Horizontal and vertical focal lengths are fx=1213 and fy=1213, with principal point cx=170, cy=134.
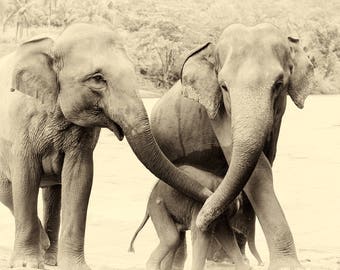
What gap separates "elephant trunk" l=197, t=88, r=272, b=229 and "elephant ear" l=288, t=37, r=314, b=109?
0.55 meters

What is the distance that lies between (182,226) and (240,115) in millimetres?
1175

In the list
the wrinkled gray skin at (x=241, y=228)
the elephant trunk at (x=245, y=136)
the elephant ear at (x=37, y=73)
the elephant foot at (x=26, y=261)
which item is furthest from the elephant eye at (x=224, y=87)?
the elephant foot at (x=26, y=261)

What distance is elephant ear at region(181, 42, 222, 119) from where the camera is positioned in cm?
771

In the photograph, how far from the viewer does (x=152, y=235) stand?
11.6 meters

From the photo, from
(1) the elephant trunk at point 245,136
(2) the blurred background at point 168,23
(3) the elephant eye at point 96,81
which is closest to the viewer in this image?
(1) the elephant trunk at point 245,136

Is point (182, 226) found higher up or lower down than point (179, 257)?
higher up

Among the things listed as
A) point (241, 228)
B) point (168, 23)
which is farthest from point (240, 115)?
point (168, 23)

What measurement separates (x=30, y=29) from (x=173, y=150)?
14.6 metres

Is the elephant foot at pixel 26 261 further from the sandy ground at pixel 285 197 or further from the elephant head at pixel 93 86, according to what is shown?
the elephant head at pixel 93 86

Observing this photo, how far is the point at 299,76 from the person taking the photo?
25.6ft

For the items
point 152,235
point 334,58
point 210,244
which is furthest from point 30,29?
point 210,244

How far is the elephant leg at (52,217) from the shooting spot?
343 inches

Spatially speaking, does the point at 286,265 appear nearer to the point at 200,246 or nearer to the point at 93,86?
the point at 200,246

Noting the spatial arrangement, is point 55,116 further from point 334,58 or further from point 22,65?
→ point 334,58
